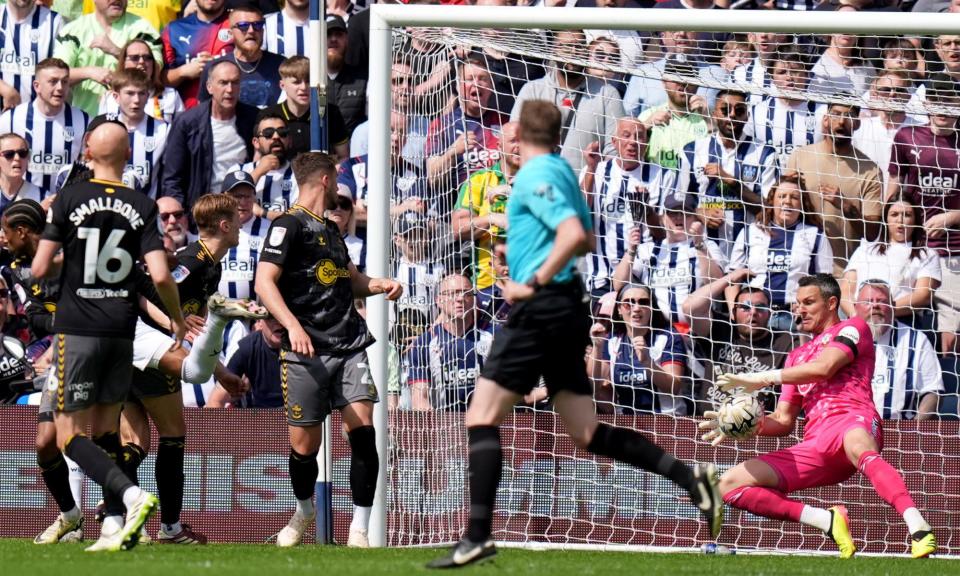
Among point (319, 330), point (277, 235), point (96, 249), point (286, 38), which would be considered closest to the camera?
point (96, 249)

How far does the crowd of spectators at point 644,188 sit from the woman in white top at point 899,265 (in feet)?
0.06

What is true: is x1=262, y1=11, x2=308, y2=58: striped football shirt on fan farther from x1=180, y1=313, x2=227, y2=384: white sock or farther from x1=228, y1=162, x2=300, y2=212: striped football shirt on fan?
x1=180, y1=313, x2=227, y2=384: white sock

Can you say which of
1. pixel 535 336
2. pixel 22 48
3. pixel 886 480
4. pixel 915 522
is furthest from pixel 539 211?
pixel 22 48

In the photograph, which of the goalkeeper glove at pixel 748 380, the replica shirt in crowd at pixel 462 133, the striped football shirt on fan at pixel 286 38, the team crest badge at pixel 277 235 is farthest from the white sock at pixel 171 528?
the striped football shirt on fan at pixel 286 38

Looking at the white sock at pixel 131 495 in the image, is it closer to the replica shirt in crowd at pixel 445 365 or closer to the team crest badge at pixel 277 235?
the team crest badge at pixel 277 235

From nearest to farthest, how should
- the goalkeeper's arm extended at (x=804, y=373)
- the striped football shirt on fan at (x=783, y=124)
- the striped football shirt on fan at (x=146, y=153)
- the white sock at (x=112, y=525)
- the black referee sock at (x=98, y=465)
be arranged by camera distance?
the black referee sock at (x=98, y=465) < the white sock at (x=112, y=525) < the goalkeeper's arm extended at (x=804, y=373) < the striped football shirt on fan at (x=783, y=124) < the striped football shirt on fan at (x=146, y=153)

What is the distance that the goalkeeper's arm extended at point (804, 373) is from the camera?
8320mm

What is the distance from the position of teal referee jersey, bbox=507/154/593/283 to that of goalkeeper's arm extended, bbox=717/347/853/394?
2.46 meters

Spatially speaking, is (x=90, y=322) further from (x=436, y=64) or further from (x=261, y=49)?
(x=261, y=49)

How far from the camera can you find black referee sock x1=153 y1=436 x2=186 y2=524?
334 inches

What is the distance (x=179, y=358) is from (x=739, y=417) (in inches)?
136

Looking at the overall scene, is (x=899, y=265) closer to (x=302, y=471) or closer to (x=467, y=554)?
(x=302, y=471)

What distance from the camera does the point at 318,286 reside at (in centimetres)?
825

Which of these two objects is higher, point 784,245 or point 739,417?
point 784,245
